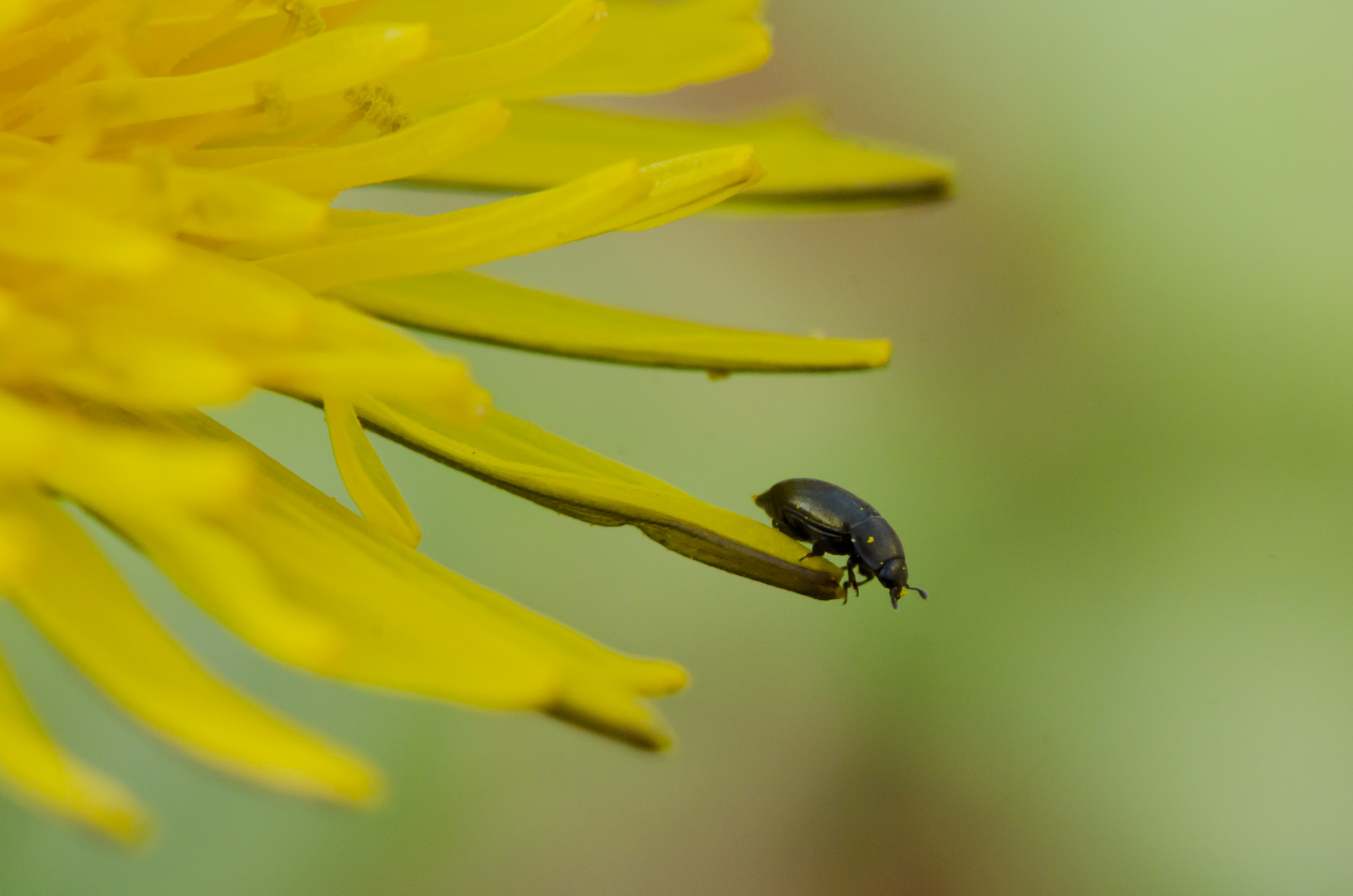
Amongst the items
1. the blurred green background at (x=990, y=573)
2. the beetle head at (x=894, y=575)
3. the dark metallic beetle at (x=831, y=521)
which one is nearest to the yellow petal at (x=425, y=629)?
the dark metallic beetle at (x=831, y=521)

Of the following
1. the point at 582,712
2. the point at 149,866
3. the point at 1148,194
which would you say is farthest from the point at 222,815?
the point at 1148,194

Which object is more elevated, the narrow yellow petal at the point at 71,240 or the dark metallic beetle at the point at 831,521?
the narrow yellow petal at the point at 71,240

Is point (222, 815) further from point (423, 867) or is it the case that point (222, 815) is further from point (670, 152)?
point (670, 152)

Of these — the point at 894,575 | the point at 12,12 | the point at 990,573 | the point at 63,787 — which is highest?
the point at 12,12

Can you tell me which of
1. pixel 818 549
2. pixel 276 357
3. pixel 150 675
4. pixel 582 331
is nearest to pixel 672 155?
pixel 582 331

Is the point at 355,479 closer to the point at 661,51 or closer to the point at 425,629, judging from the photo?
the point at 425,629

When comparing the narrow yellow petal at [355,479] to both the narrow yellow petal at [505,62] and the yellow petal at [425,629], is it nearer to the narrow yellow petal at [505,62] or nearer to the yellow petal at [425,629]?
the yellow petal at [425,629]
